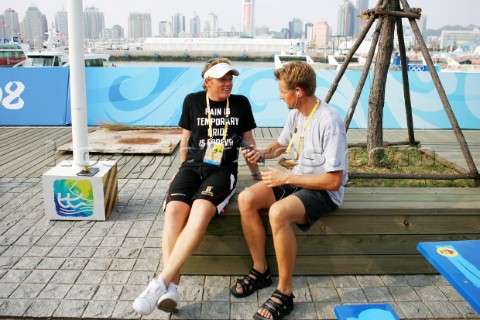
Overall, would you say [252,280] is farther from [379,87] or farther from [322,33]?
[322,33]

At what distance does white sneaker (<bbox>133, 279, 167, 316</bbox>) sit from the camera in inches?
87.0

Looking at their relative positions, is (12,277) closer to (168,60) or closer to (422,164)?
(422,164)

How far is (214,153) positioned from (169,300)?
1.05 meters

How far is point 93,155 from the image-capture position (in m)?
5.80

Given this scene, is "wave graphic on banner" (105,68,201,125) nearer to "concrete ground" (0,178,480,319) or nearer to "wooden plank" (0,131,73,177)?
"wooden plank" (0,131,73,177)

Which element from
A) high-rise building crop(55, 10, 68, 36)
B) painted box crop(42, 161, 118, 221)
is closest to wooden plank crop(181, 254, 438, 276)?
painted box crop(42, 161, 118, 221)

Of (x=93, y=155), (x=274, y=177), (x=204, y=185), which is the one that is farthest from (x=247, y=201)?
(x=93, y=155)

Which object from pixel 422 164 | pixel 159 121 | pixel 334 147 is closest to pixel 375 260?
pixel 334 147

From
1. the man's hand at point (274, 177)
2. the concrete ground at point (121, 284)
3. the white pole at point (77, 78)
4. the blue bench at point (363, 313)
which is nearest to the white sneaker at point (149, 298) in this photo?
the concrete ground at point (121, 284)

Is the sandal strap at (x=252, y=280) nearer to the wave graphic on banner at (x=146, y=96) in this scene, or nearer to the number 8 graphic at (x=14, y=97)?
the wave graphic on banner at (x=146, y=96)

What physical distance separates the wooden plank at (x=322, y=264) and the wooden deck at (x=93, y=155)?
2.01m

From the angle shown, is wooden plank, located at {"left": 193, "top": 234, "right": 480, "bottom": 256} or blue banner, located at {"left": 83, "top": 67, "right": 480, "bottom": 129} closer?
wooden plank, located at {"left": 193, "top": 234, "right": 480, "bottom": 256}

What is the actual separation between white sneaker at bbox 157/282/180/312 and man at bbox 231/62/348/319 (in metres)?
0.44

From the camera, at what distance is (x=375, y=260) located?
286 centimetres
